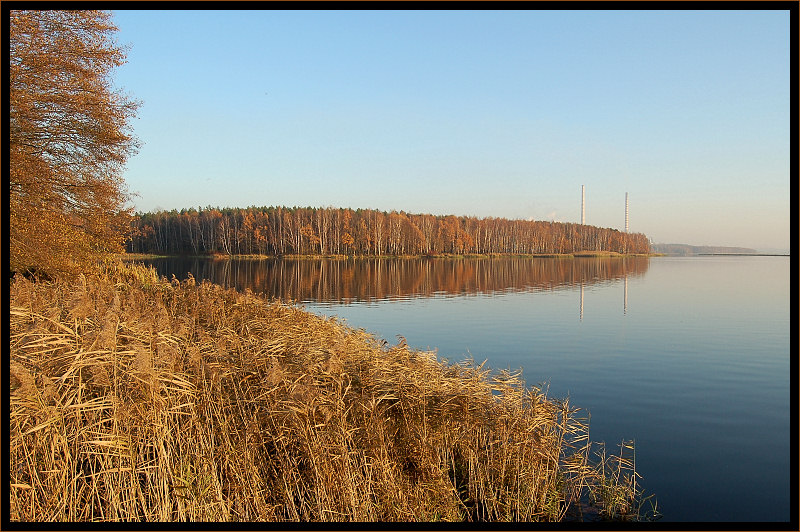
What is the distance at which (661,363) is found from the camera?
50.6ft

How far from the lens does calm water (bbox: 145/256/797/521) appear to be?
8.06 meters

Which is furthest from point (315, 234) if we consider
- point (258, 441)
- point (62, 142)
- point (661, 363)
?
point (258, 441)

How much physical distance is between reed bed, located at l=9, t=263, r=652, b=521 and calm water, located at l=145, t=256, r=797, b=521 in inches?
62.7

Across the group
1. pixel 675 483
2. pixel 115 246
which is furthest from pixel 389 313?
pixel 675 483

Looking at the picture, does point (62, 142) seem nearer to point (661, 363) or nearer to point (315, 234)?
point (661, 363)

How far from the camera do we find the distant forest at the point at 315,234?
112 metres

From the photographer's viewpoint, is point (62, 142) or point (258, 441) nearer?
point (258, 441)

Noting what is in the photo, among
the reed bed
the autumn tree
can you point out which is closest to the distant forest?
the autumn tree

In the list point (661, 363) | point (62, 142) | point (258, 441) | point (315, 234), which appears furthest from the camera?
point (315, 234)

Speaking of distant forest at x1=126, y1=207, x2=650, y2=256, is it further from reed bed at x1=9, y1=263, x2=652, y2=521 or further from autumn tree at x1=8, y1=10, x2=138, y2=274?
reed bed at x1=9, y1=263, x2=652, y2=521

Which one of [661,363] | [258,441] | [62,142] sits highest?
[62,142]

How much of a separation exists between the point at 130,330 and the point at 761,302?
34332mm

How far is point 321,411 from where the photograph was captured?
6000mm

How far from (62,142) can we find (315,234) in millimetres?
94556
